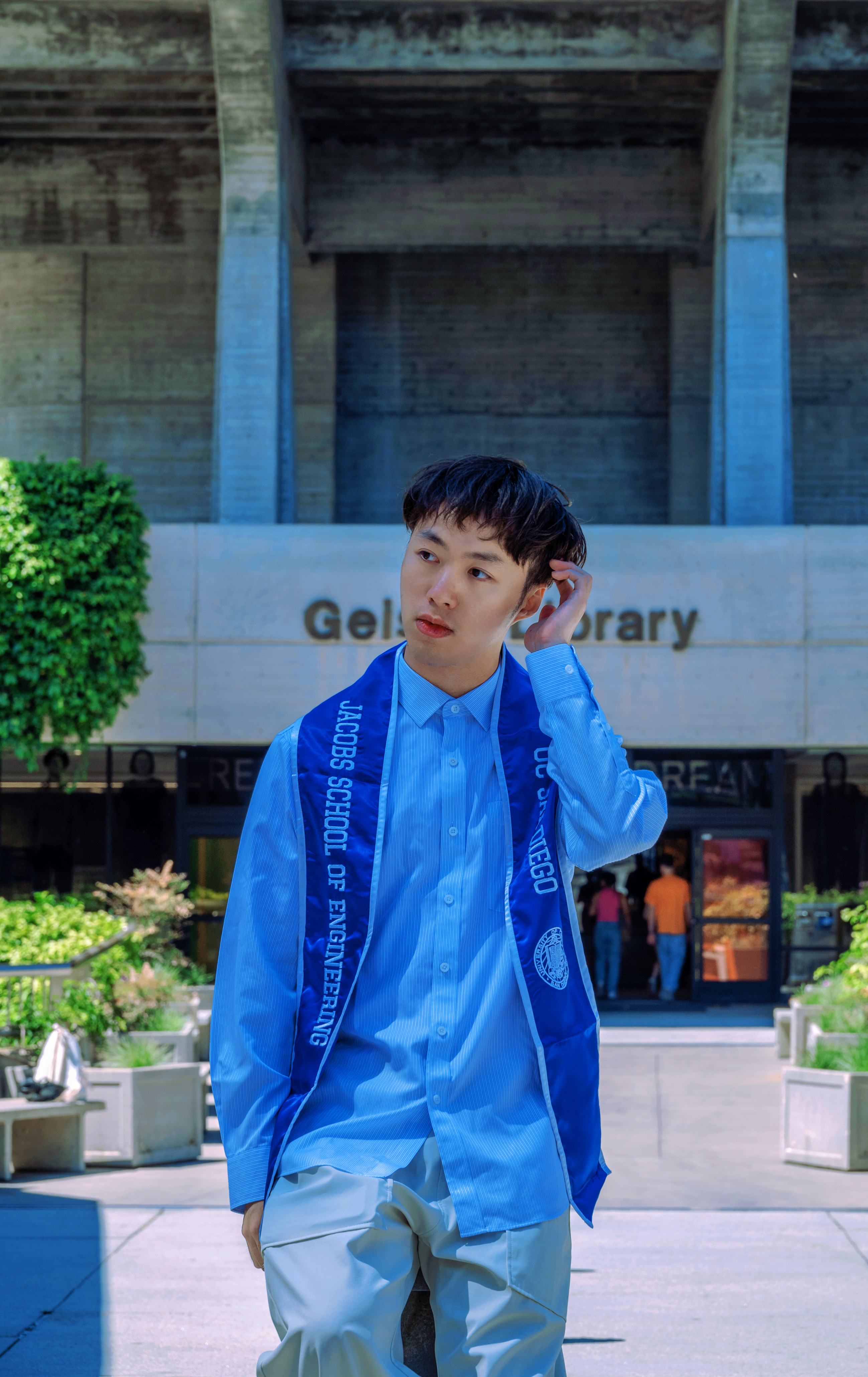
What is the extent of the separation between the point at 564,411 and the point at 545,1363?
2028cm

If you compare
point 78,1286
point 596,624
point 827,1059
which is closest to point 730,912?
point 596,624

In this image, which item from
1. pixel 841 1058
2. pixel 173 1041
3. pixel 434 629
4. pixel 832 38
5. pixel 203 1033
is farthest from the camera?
pixel 832 38

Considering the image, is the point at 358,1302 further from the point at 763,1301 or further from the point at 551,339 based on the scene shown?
the point at 551,339

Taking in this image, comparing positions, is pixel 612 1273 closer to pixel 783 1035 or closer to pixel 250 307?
pixel 783 1035

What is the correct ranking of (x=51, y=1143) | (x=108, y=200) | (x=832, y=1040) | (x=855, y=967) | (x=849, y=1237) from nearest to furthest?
(x=849, y=1237) → (x=51, y=1143) → (x=832, y=1040) → (x=855, y=967) → (x=108, y=200)

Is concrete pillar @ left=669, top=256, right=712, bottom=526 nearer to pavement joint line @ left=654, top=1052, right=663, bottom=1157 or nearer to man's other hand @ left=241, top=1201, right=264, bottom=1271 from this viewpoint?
pavement joint line @ left=654, top=1052, right=663, bottom=1157

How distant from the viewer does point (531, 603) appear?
2.62 meters

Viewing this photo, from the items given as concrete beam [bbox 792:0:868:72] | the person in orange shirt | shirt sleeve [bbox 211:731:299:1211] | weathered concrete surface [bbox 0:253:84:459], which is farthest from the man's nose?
weathered concrete surface [bbox 0:253:84:459]

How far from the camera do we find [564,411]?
21.8 m

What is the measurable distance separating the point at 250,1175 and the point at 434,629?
2.97ft

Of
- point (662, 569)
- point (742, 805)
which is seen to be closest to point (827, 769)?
point (742, 805)

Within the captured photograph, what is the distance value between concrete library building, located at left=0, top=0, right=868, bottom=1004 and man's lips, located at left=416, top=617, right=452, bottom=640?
569 inches

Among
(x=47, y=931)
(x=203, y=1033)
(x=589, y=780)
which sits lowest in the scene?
(x=203, y=1033)

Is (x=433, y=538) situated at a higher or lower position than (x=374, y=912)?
higher
